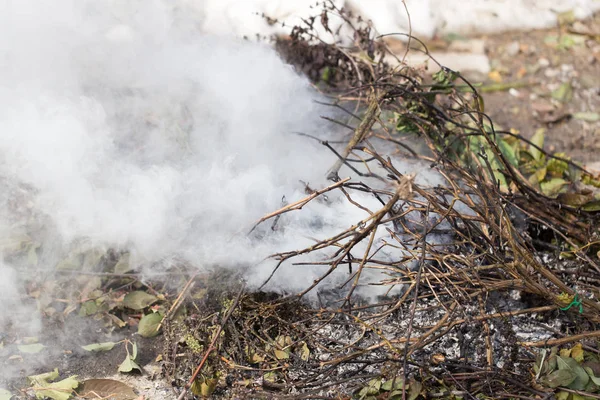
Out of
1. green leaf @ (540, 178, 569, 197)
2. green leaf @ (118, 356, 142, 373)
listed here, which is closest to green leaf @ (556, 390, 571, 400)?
green leaf @ (540, 178, 569, 197)

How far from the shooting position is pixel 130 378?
8.09 ft

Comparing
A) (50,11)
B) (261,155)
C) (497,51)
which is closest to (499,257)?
(261,155)

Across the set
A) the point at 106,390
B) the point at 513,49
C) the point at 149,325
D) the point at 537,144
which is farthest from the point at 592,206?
the point at 106,390

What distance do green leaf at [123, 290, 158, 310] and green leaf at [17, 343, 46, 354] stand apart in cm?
39

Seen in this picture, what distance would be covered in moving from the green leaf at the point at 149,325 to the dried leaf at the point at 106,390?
25cm

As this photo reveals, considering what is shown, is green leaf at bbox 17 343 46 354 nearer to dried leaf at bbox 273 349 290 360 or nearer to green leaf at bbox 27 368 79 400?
green leaf at bbox 27 368 79 400

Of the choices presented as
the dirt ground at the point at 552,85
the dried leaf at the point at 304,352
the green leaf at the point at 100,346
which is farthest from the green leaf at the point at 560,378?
the dirt ground at the point at 552,85

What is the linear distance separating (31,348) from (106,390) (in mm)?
391

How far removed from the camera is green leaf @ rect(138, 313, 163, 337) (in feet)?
8.52

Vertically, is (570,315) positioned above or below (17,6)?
below

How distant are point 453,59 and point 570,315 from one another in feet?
8.20

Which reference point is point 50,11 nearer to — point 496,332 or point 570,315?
point 496,332

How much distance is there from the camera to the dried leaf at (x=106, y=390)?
239 cm

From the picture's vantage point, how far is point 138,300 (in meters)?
2.67
